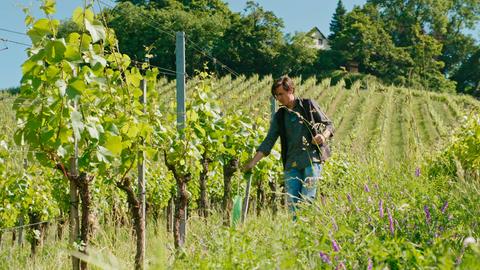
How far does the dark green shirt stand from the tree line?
3696 centimetres

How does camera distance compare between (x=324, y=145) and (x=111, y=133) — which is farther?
(x=324, y=145)

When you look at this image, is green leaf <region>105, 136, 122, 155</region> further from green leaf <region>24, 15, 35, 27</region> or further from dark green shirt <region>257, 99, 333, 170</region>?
dark green shirt <region>257, 99, 333, 170</region>

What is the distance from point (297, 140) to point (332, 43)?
188 feet

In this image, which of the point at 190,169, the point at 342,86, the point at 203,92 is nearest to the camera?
the point at 190,169

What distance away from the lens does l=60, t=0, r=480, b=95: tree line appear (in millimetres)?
47969

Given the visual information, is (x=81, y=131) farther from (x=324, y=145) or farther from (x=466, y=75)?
(x=466, y=75)

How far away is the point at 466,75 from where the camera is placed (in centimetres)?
5562

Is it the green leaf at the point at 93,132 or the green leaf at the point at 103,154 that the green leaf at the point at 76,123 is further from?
the green leaf at the point at 103,154

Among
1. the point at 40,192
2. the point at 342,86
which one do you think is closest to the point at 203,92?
the point at 40,192

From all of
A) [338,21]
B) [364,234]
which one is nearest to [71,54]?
[364,234]

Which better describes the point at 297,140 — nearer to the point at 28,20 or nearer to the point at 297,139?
the point at 297,139

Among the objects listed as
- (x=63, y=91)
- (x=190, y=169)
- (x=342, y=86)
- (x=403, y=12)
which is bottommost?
(x=190, y=169)

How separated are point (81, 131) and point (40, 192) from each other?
626 cm

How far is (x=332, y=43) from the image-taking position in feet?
198
